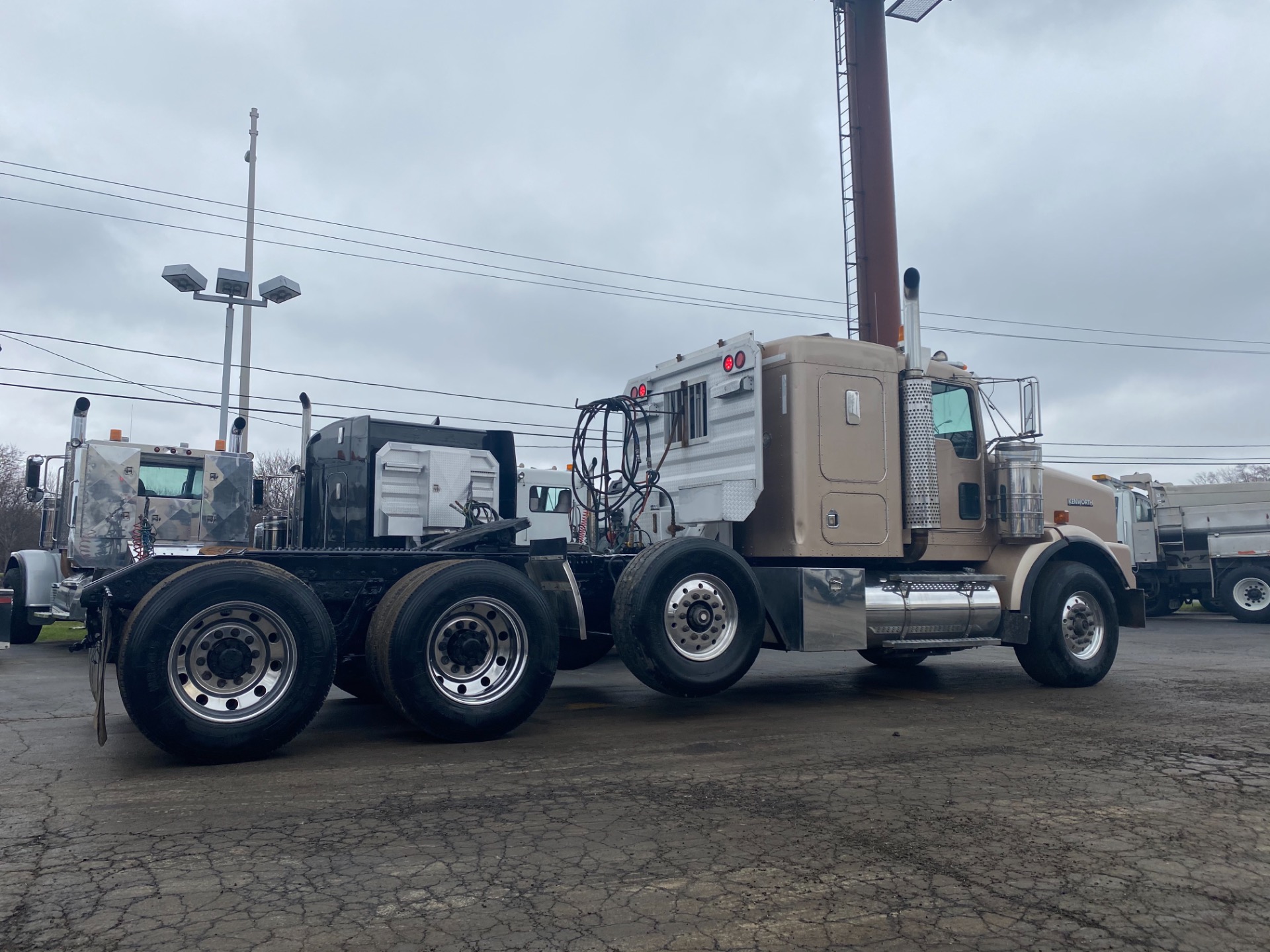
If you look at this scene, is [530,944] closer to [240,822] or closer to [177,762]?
[240,822]

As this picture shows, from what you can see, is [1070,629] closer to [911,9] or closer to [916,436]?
[916,436]

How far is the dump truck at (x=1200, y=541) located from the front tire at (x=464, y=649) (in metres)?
16.2

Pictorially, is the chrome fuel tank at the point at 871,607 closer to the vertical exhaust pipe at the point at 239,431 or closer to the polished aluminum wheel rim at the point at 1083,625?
the polished aluminum wheel rim at the point at 1083,625

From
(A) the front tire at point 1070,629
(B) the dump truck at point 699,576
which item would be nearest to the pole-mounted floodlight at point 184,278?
(B) the dump truck at point 699,576

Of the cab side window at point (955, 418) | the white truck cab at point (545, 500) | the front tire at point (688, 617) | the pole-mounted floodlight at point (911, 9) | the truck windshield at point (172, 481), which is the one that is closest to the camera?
the front tire at point (688, 617)

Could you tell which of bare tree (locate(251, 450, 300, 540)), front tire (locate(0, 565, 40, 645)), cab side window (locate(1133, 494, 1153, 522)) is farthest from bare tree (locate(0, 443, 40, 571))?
cab side window (locate(1133, 494, 1153, 522))

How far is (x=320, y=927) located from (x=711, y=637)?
468cm

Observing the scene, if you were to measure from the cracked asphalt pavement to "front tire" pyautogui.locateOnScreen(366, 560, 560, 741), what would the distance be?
0.91ft

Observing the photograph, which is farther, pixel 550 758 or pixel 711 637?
pixel 711 637

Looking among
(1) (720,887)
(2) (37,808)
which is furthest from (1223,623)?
(2) (37,808)

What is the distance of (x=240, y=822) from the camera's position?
4.46m

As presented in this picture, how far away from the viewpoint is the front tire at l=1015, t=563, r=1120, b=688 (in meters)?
9.14

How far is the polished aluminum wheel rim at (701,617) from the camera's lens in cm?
742

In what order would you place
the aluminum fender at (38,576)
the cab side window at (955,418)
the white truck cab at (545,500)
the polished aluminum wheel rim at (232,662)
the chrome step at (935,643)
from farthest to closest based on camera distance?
the white truck cab at (545,500)
the aluminum fender at (38,576)
the cab side window at (955,418)
the chrome step at (935,643)
the polished aluminum wheel rim at (232,662)
